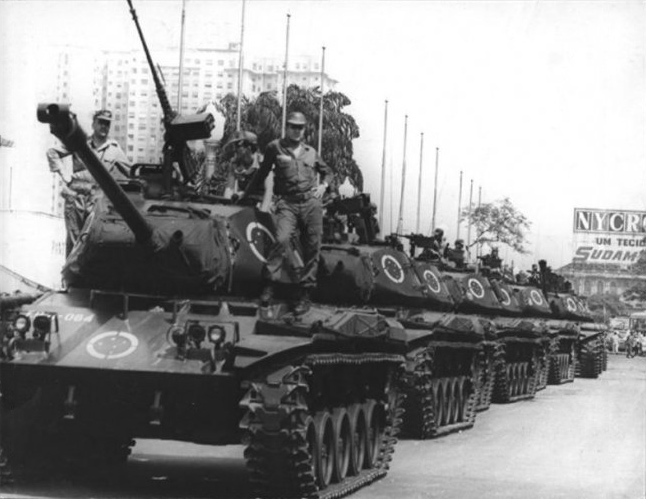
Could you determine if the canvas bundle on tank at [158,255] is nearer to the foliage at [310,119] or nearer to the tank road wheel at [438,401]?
the tank road wheel at [438,401]

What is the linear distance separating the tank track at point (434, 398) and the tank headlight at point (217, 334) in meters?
7.19

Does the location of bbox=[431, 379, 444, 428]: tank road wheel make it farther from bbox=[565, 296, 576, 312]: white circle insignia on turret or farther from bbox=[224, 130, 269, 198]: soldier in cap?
bbox=[565, 296, 576, 312]: white circle insignia on turret

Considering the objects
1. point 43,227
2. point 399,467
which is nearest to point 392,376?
point 399,467

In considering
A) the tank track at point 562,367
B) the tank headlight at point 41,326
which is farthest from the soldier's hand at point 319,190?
the tank track at point 562,367

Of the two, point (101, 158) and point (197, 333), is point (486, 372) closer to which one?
point (101, 158)

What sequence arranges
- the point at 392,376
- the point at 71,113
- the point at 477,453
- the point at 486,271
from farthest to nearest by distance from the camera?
1. the point at 486,271
2. the point at 477,453
3. the point at 392,376
4. the point at 71,113

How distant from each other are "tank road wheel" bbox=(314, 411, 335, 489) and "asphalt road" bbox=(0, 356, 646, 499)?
0.47 metres

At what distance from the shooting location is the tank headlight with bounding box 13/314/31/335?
13.1 meters

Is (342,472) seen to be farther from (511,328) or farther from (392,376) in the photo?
(511,328)

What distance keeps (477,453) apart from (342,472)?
14.4 ft

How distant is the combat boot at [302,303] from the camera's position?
13.9 meters

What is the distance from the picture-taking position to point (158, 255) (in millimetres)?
13961

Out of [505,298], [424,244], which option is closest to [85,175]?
[424,244]

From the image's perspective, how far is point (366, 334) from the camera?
14789mm
